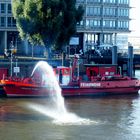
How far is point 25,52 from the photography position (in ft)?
381

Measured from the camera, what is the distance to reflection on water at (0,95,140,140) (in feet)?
138

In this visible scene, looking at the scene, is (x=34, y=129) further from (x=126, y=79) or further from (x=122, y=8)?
(x=122, y=8)

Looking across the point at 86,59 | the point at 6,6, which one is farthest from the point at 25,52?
the point at 86,59

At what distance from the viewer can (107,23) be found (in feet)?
433

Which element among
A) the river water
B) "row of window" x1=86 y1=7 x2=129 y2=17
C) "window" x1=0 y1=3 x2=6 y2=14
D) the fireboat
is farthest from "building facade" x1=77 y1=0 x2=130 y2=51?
the river water

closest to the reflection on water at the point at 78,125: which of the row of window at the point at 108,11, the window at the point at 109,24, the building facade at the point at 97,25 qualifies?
the building facade at the point at 97,25

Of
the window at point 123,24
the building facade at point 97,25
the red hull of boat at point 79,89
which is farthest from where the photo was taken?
the window at point 123,24

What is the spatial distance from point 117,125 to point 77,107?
12.4m

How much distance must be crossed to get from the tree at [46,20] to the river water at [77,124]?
20.0 meters

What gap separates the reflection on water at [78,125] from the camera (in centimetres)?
4216

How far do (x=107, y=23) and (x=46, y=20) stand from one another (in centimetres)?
5107

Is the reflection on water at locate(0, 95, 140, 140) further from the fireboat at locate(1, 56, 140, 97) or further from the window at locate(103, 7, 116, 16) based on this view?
the window at locate(103, 7, 116, 16)

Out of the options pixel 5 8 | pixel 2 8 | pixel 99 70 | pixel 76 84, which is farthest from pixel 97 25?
pixel 76 84

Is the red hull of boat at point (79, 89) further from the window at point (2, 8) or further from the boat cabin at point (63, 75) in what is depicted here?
the window at point (2, 8)
